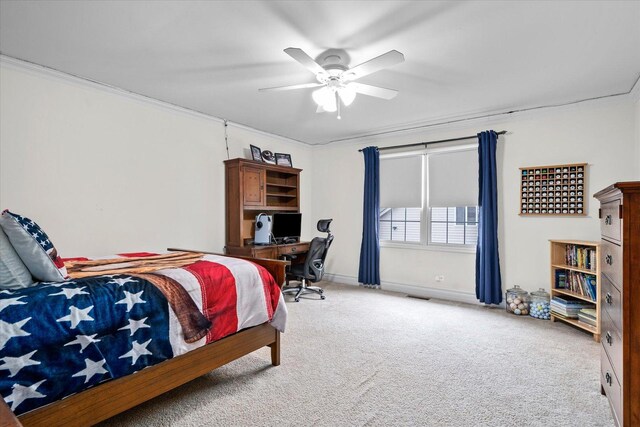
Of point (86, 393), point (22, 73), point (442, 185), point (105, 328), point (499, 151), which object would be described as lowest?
point (86, 393)

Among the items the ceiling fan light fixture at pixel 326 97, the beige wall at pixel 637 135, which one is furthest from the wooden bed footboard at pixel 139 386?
the beige wall at pixel 637 135

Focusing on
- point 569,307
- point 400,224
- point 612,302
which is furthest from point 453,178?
point 612,302

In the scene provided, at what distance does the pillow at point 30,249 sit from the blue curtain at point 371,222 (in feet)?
13.2

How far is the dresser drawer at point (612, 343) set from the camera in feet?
5.39

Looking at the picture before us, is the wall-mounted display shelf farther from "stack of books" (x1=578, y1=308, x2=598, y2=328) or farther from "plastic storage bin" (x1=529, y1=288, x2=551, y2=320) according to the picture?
"stack of books" (x1=578, y1=308, x2=598, y2=328)

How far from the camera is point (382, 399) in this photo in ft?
6.76

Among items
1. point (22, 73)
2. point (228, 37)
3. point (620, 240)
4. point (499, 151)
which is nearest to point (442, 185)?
point (499, 151)

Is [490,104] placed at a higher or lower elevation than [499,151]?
higher

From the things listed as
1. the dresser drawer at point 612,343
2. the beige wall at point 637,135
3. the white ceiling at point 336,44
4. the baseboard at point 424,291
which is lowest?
the baseboard at point 424,291

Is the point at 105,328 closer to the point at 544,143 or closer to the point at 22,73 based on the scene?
the point at 22,73

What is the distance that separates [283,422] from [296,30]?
2530 mm

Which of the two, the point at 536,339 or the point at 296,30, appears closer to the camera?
the point at 296,30

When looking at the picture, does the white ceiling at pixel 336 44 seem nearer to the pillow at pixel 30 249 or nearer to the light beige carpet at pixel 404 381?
the pillow at pixel 30 249

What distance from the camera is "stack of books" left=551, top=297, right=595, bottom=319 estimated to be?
3359 millimetres
